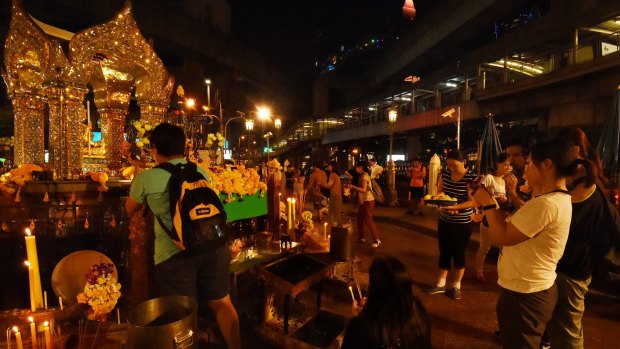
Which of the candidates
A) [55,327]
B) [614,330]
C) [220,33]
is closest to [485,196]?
[614,330]

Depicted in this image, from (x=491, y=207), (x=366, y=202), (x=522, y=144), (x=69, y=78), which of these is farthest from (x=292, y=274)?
(x=69, y=78)

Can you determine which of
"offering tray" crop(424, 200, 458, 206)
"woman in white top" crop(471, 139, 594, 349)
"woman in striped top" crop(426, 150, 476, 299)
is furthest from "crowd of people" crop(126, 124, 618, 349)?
"woman in striped top" crop(426, 150, 476, 299)

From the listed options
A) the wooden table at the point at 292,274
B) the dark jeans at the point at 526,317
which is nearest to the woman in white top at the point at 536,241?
the dark jeans at the point at 526,317

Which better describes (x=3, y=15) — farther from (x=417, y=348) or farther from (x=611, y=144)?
(x=611, y=144)

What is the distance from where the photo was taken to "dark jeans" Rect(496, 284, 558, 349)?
2.14m

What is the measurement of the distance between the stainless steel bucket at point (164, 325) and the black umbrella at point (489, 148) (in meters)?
10.1

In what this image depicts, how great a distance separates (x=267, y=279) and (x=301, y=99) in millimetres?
51175

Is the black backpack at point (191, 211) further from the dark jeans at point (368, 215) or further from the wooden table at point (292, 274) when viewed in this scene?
the dark jeans at point (368, 215)

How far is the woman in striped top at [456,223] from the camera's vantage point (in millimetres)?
4230

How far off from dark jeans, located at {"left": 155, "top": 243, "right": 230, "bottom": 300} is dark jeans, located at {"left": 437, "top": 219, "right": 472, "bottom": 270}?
302cm

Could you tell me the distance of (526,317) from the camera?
2164 mm

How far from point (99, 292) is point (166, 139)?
1.71 m

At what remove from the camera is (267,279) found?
3.33 m

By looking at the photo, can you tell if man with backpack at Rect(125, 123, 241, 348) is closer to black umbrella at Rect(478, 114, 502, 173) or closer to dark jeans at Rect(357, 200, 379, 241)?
dark jeans at Rect(357, 200, 379, 241)
